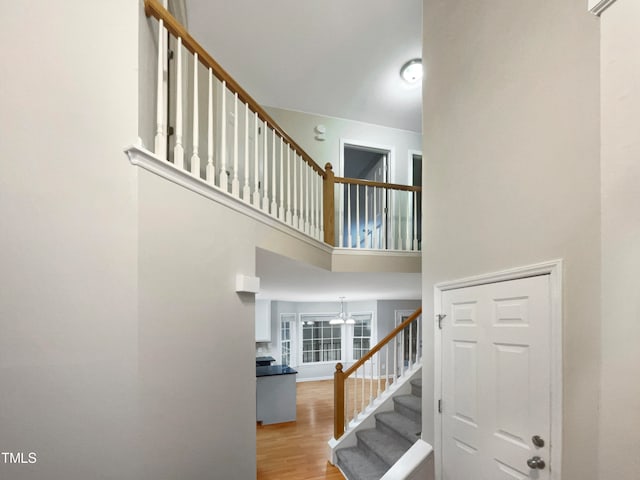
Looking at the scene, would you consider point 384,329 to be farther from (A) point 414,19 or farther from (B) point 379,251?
(A) point 414,19

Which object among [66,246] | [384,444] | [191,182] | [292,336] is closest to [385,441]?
[384,444]

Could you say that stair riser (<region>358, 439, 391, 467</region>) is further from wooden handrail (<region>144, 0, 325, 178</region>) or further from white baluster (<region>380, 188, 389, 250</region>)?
wooden handrail (<region>144, 0, 325, 178</region>)

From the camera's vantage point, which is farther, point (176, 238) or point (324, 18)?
point (324, 18)

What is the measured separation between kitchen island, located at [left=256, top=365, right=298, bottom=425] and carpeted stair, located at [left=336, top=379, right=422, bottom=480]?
163cm

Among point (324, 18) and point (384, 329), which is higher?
point (324, 18)

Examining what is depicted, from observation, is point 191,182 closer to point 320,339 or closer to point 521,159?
point 521,159

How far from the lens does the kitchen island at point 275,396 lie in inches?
208

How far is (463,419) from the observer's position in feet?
6.68

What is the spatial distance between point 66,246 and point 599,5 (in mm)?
2235

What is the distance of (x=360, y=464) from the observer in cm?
359

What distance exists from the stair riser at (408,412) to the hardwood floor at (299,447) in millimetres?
979

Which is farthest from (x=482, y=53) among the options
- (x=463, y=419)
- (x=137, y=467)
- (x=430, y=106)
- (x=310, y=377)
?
(x=310, y=377)

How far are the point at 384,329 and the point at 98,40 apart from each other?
8.36 m

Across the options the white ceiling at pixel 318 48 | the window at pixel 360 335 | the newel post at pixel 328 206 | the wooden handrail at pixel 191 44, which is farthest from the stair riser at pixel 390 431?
the window at pixel 360 335
